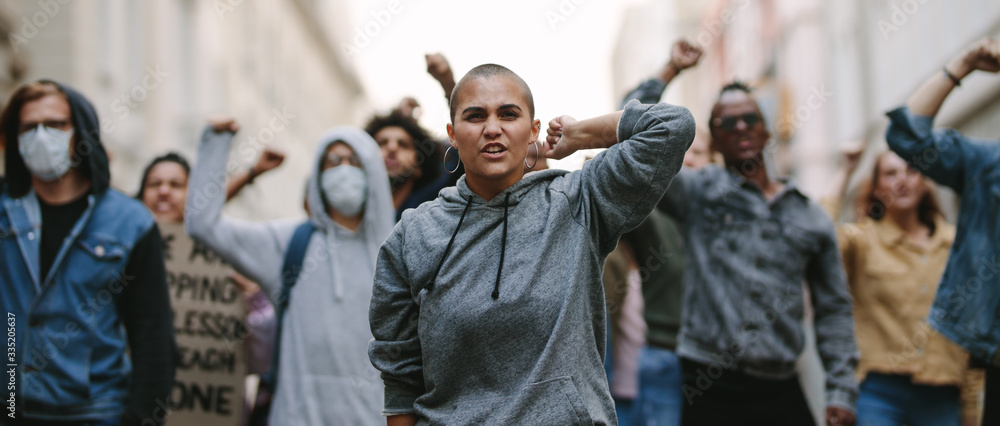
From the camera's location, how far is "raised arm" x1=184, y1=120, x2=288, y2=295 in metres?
4.36

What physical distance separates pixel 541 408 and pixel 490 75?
2.94ft

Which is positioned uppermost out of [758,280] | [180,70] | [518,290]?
[180,70]

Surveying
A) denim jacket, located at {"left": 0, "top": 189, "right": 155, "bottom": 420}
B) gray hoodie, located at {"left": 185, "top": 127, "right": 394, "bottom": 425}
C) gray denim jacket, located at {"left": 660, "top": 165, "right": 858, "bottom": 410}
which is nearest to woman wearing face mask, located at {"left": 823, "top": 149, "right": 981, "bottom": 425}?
gray denim jacket, located at {"left": 660, "top": 165, "right": 858, "bottom": 410}

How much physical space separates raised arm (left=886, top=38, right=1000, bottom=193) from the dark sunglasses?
0.60 m

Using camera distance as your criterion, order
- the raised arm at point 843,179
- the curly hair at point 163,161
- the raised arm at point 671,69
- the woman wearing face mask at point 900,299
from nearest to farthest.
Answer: the raised arm at point 671,69 < the woman wearing face mask at point 900,299 < the curly hair at point 163,161 < the raised arm at point 843,179

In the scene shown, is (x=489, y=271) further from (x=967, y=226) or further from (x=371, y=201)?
(x=967, y=226)

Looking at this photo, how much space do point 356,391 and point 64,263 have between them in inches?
51.5

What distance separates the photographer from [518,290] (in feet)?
7.85

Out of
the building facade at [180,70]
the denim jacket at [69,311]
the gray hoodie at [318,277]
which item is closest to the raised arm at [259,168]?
the gray hoodie at [318,277]

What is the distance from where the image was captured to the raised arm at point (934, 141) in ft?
13.7

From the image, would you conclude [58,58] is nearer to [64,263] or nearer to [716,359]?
[64,263]

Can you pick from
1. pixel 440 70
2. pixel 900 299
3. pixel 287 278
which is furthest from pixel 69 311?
pixel 900 299

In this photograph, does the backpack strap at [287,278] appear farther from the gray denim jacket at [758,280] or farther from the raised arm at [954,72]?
the raised arm at [954,72]

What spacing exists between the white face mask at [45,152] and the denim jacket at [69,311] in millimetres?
133
